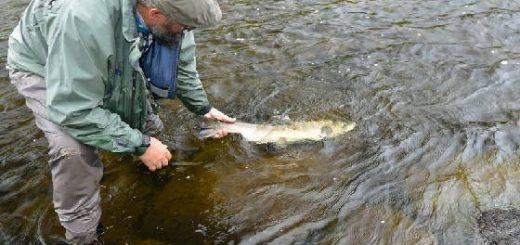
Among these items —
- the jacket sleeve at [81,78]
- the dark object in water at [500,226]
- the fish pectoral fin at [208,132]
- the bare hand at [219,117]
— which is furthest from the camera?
the fish pectoral fin at [208,132]

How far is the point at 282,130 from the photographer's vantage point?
20.5 ft

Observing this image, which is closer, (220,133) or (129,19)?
(129,19)

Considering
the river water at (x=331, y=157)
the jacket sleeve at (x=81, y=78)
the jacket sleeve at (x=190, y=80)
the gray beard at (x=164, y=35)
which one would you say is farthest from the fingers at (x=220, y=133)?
the jacket sleeve at (x=81, y=78)

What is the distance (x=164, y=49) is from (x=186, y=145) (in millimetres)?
2090

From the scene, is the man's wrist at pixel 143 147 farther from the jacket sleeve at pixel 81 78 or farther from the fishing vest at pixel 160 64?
the fishing vest at pixel 160 64

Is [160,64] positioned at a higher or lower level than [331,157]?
higher

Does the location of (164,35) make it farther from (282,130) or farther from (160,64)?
(282,130)

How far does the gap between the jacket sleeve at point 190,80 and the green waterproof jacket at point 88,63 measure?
0.75m

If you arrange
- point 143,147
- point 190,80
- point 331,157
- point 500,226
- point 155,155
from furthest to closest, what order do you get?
point 331,157 < point 190,80 < point 500,226 < point 155,155 < point 143,147

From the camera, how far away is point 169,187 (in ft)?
17.6

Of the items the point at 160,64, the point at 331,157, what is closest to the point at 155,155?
the point at 160,64

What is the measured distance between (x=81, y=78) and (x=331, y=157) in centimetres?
314

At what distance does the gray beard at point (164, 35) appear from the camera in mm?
3805

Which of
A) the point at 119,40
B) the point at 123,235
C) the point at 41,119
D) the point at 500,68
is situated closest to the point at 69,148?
the point at 41,119
